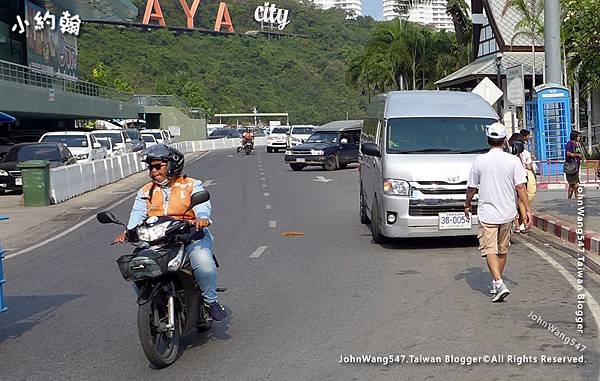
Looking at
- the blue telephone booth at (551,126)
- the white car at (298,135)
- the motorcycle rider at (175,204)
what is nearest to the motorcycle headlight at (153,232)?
the motorcycle rider at (175,204)

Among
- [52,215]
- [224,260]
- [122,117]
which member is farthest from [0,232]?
[122,117]

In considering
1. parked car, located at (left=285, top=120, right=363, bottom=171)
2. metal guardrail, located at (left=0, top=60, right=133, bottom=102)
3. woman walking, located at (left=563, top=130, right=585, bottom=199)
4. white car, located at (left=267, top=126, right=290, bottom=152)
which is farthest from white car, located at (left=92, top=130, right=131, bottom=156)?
woman walking, located at (left=563, top=130, right=585, bottom=199)

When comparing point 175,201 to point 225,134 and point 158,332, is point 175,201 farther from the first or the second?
point 225,134

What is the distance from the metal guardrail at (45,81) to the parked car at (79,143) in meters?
6.32

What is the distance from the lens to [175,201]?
733cm

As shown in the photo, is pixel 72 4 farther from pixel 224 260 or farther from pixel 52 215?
pixel 224 260

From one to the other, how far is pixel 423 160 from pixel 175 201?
6649mm

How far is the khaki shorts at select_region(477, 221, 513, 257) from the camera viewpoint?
916 centimetres

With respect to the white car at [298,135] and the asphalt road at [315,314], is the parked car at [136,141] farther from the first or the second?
the asphalt road at [315,314]

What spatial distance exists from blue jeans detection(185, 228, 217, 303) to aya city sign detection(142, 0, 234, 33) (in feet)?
372

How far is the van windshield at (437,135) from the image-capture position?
45.4 ft

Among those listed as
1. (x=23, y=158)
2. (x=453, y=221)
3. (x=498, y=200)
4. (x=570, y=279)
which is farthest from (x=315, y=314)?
(x=23, y=158)

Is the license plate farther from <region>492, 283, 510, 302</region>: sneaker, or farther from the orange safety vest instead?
the orange safety vest

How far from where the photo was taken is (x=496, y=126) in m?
9.29
